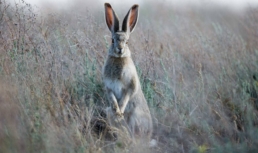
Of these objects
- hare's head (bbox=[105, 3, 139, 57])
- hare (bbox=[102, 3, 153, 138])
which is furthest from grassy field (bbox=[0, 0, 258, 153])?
hare's head (bbox=[105, 3, 139, 57])

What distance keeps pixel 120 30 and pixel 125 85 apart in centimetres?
58

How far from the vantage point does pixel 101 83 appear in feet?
20.4

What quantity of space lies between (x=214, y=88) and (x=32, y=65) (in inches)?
83.2

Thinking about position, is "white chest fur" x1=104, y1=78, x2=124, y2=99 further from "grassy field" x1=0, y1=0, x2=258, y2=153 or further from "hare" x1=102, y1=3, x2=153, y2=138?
"grassy field" x1=0, y1=0, x2=258, y2=153

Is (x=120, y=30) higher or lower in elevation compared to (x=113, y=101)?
higher

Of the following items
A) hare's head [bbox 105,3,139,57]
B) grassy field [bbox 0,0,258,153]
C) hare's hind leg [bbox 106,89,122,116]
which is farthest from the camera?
hare's hind leg [bbox 106,89,122,116]

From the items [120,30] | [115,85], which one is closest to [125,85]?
[115,85]

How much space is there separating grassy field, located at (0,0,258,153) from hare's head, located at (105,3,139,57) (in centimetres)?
62

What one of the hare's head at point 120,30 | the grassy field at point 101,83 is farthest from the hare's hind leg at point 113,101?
the hare's head at point 120,30

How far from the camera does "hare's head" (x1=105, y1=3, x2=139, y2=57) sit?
215 inches

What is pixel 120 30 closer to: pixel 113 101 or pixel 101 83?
pixel 113 101

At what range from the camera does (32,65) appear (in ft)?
19.4

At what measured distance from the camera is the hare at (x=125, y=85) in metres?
5.58

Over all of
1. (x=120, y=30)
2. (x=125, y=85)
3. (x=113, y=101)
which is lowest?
(x=113, y=101)
